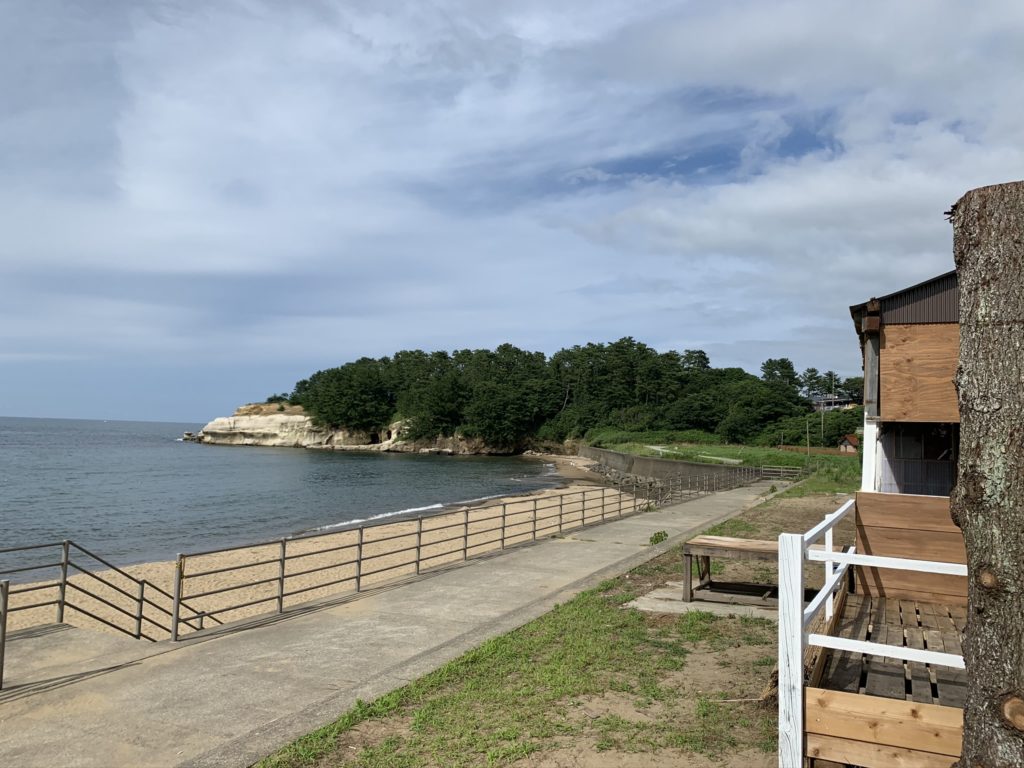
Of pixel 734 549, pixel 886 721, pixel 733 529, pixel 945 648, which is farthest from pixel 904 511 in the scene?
pixel 733 529

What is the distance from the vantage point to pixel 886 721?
13.1 ft

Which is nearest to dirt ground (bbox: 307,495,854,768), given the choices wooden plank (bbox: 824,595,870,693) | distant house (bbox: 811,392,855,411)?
wooden plank (bbox: 824,595,870,693)

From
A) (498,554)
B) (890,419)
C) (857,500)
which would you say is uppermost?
(890,419)

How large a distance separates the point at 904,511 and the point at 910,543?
32cm

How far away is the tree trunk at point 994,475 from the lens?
2803 mm

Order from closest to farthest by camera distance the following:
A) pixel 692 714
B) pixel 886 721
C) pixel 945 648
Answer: pixel 886 721
pixel 945 648
pixel 692 714

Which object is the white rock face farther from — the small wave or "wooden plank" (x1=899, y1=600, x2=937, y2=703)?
"wooden plank" (x1=899, y1=600, x2=937, y2=703)

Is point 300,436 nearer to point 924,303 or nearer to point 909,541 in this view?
point 924,303

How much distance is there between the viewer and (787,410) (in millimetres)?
88625

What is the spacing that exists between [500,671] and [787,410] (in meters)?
88.7

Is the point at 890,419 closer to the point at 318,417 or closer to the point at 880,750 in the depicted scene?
the point at 880,750

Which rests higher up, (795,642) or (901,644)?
(795,642)

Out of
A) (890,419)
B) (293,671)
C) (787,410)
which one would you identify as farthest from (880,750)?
(787,410)

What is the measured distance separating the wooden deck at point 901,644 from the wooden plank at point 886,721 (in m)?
0.71
